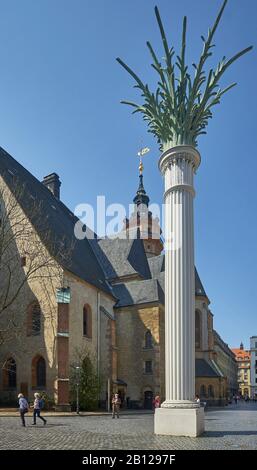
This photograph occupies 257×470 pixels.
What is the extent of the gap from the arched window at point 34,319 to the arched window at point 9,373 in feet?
8.03

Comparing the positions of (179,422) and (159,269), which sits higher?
(159,269)

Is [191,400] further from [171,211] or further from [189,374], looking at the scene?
[171,211]

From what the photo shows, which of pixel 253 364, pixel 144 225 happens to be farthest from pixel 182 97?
pixel 253 364

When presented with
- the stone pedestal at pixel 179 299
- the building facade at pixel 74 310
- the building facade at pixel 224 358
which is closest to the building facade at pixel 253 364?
the building facade at pixel 224 358

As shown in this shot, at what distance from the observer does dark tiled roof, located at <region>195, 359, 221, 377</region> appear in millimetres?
49406

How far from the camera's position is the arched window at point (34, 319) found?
110ft

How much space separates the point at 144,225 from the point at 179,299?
60.4 metres

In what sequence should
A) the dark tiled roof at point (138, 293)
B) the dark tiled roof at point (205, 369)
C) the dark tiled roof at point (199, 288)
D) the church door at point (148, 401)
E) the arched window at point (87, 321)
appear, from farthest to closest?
the dark tiled roof at point (199, 288) → the dark tiled roof at point (205, 369) → the dark tiled roof at point (138, 293) → the church door at point (148, 401) → the arched window at point (87, 321)

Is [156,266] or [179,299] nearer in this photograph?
[179,299]

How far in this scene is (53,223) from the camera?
39.4m

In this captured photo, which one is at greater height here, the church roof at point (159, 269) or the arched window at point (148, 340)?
the church roof at point (159, 269)

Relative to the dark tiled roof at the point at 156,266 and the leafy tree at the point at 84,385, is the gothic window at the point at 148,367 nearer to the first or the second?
the leafy tree at the point at 84,385

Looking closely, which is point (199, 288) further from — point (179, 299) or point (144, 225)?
point (179, 299)

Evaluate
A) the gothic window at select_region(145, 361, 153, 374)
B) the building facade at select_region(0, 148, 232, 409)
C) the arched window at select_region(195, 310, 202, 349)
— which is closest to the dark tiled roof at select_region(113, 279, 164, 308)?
the building facade at select_region(0, 148, 232, 409)
